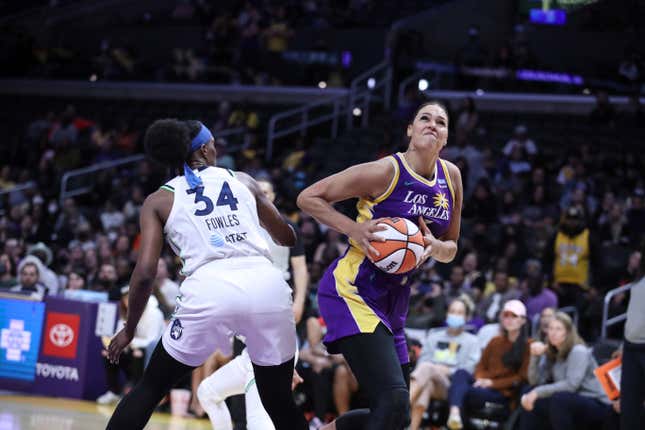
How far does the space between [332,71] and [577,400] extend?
12377 mm

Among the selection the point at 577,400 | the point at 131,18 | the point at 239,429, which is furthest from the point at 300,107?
the point at 239,429

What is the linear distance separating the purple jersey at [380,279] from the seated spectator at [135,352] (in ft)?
20.3

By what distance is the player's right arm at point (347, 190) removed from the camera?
16.5ft

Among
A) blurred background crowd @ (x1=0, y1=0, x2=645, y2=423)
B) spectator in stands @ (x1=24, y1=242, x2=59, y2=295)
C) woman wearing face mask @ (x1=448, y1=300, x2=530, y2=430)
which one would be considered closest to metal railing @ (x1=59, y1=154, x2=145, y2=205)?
blurred background crowd @ (x1=0, y1=0, x2=645, y2=423)

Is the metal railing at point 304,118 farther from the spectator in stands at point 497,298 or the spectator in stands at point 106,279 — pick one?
the spectator in stands at point 497,298

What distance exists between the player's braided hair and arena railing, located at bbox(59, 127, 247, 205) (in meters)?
13.0

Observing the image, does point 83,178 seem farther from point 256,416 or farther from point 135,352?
point 256,416

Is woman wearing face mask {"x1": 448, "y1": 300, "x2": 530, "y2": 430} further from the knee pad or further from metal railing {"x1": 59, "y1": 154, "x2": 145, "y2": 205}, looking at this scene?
metal railing {"x1": 59, "y1": 154, "x2": 145, "y2": 205}

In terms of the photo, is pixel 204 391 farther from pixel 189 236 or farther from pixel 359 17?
pixel 359 17

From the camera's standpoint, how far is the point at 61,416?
32.0 feet

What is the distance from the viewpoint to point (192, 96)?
821 inches

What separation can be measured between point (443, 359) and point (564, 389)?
1.62m

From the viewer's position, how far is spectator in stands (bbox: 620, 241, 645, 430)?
6668 millimetres

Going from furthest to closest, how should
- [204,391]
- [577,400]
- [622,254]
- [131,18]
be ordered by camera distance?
[131,18] < [622,254] < [577,400] < [204,391]
